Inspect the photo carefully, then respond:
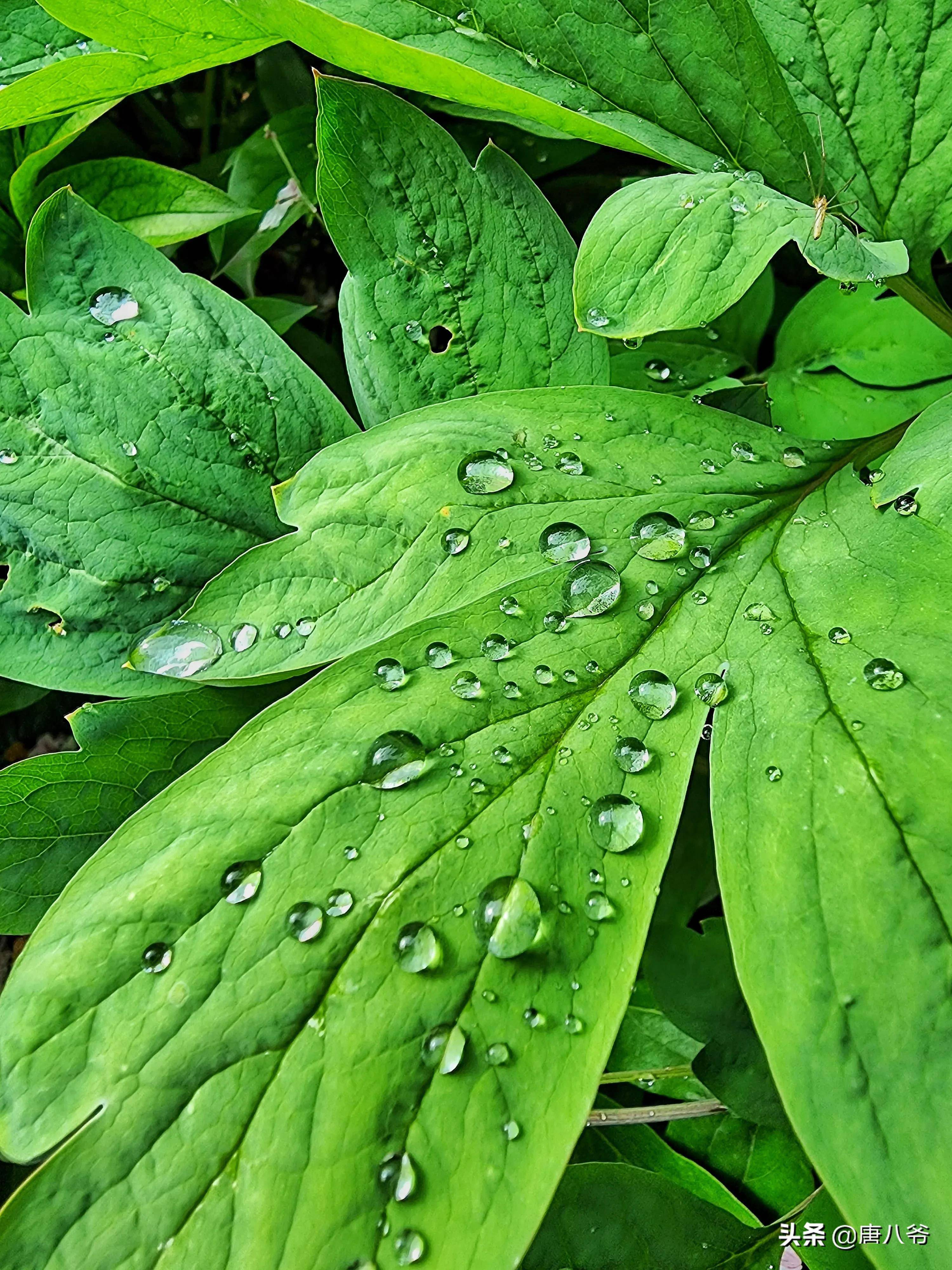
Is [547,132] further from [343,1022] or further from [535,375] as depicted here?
[343,1022]

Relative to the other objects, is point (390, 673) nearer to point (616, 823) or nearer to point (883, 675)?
point (616, 823)

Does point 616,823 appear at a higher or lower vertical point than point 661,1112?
higher

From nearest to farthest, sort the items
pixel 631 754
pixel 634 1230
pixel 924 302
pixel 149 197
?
pixel 631 754, pixel 634 1230, pixel 924 302, pixel 149 197

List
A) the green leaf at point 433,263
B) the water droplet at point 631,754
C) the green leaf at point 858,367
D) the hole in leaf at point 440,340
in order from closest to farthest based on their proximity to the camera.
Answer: the water droplet at point 631,754 < the green leaf at point 433,263 < the green leaf at point 858,367 < the hole in leaf at point 440,340

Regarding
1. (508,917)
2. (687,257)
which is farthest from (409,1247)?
(687,257)

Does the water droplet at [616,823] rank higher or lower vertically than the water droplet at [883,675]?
lower

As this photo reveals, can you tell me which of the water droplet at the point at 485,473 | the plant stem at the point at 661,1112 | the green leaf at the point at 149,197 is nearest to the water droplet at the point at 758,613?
the water droplet at the point at 485,473

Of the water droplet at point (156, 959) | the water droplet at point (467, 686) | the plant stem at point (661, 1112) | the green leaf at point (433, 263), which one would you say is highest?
the green leaf at point (433, 263)

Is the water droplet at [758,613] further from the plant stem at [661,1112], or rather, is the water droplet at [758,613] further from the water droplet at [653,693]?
the plant stem at [661,1112]
